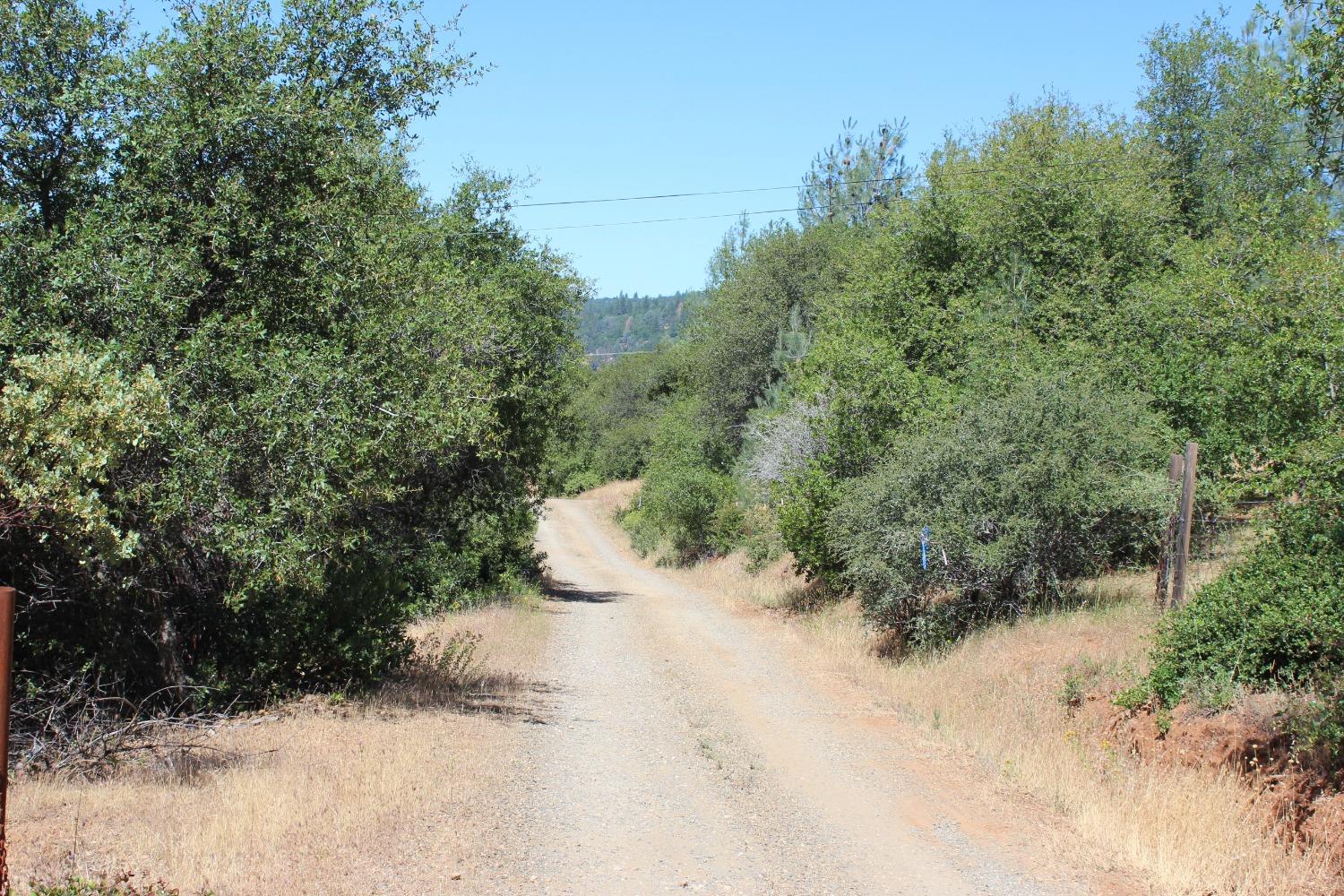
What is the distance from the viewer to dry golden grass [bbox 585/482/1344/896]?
23.6 ft

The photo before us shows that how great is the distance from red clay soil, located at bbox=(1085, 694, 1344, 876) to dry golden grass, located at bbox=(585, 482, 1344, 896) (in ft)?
0.49

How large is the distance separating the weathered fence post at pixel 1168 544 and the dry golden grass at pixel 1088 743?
0.96 ft

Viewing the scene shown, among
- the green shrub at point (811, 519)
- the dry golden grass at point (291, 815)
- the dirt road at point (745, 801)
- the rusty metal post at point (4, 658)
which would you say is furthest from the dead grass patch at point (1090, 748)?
the rusty metal post at point (4, 658)

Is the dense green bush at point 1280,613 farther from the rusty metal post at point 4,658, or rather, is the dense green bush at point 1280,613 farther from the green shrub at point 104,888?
the rusty metal post at point 4,658

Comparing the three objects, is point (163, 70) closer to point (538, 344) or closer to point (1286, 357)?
point (1286, 357)

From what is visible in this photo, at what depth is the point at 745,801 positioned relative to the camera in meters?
8.59

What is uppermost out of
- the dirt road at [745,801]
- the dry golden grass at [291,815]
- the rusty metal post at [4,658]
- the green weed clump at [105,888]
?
the rusty metal post at [4,658]

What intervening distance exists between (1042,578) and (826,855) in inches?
369

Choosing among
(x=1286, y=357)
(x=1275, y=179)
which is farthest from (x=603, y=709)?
(x=1275, y=179)

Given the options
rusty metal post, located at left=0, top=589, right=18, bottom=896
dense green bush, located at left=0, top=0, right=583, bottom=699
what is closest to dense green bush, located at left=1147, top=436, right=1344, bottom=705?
dense green bush, located at left=0, top=0, right=583, bottom=699

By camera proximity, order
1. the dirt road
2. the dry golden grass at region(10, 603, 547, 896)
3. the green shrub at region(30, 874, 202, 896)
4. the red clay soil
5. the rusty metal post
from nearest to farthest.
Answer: the rusty metal post
the green shrub at region(30, 874, 202, 896)
the dry golden grass at region(10, 603, 547, 896)
the dirt road
the red clay soil

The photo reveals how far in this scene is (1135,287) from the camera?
21.8 metres

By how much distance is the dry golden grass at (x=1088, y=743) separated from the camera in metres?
7.20

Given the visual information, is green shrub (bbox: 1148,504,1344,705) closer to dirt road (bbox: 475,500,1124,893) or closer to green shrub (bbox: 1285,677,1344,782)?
green shrub (bbox: 1285,677,1344,782)
